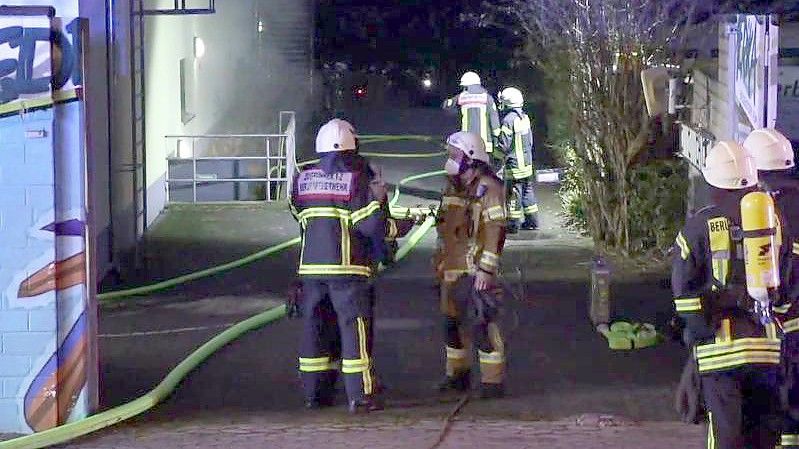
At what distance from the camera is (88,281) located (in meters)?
7.53

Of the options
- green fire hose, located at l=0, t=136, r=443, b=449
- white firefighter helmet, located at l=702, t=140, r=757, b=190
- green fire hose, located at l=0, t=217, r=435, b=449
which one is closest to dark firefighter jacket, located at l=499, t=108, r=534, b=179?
green fire hose, located at l=0, t=136, r=443, b=449

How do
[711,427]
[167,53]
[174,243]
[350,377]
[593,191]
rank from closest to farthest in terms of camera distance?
[711,427]
[350,377]
[593,191]
[174,243]
[167,53]

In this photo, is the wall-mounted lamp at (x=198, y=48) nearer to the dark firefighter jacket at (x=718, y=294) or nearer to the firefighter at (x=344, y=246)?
the firefighter at (x=344, y=246)

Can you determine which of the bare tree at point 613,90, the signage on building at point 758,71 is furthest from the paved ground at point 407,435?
the bare tree at point 613,90

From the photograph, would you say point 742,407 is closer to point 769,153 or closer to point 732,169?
point 732,169

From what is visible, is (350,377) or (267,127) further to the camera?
(267,127)

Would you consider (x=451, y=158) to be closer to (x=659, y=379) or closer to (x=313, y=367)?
(x=313, y=367)

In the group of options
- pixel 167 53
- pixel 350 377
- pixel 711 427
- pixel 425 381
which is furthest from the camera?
pixel 167 53

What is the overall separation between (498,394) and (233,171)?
1054 centimetres

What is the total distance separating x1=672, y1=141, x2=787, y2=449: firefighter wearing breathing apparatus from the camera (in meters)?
5.77

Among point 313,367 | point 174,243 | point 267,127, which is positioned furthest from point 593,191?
point 267,127

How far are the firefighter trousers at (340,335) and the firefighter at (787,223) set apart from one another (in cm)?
248

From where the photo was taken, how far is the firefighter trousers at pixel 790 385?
6133mm

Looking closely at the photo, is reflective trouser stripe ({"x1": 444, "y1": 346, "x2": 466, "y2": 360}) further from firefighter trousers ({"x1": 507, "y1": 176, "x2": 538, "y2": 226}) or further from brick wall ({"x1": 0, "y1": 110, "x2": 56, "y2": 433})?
firefighter trousers ({"x1": 507, "y1": 176, "x2": 538, "y2": 226})
